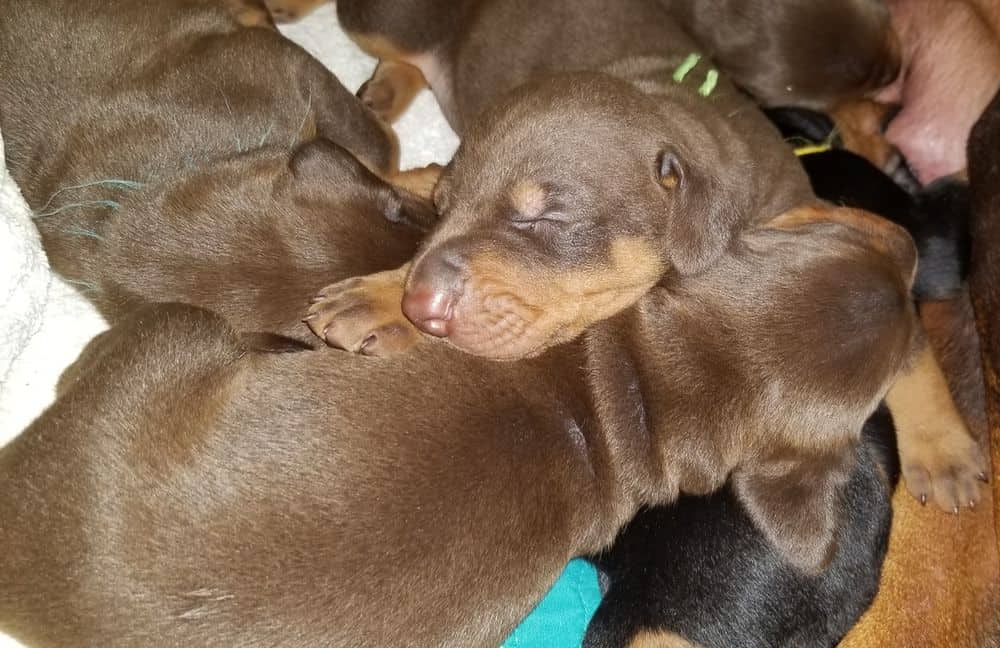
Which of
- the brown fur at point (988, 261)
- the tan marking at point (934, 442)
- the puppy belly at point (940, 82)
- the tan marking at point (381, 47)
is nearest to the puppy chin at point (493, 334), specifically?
the tan marking at point (934, 442)

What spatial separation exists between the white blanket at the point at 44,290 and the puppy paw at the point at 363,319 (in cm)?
93

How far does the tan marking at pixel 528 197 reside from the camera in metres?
2.48

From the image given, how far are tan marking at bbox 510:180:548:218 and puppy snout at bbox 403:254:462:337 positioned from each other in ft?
0.76

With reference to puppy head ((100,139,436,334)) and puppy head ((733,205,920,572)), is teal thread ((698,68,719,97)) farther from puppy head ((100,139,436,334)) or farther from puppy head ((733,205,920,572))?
puppy head ((100,139,436,334))

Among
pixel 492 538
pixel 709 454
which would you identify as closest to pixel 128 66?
pixel 492 538

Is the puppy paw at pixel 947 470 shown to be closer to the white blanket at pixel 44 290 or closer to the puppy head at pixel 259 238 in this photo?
the puppy head at pixel 259 238

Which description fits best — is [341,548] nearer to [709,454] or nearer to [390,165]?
[709,454]

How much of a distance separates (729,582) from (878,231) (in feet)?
3.32

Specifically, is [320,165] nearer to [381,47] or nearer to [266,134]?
[266,134]

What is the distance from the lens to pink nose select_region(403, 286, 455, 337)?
231cm

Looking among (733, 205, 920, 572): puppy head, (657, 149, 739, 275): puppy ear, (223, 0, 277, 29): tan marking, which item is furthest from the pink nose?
(223, 0, 277, 29): tan marking

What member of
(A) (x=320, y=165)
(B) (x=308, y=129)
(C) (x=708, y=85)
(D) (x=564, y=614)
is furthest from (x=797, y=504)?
(B) (x=308, y=129)

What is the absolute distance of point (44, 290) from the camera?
9.70ft

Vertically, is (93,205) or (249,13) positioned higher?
(249,13)
